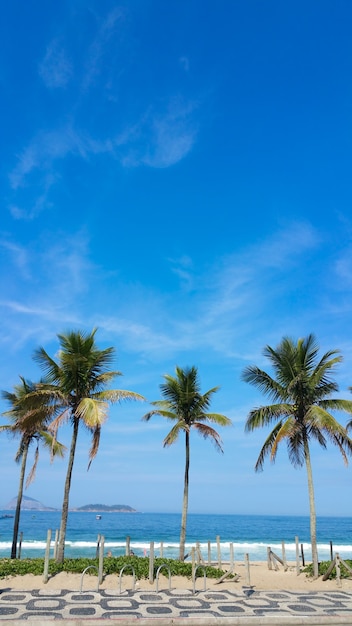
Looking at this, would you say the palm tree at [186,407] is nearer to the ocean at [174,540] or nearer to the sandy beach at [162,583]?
the sandy beach at [162,583]

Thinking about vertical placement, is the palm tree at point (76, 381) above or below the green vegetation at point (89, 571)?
above

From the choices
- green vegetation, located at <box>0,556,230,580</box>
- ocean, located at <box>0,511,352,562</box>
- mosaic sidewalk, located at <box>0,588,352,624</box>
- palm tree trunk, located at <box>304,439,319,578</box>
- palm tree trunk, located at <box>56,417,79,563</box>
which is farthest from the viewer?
ocean, located at <box>0,511,352,562</box>

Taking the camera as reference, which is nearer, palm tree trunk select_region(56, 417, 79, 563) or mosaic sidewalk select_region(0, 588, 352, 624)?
mosaic sidewalk select_region(0, 588, 352, 624)

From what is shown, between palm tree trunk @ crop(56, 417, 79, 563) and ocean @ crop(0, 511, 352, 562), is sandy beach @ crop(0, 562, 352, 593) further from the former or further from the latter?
ocean @ crop(0, 511, 352, 562)

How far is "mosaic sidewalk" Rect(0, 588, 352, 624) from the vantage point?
12.0 m

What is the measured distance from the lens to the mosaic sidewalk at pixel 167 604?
39.2 feet

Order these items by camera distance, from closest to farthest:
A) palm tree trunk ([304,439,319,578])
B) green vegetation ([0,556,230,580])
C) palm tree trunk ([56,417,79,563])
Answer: green vegetation ([0,556,230,580]) < palm tree trunk ([56,417,79,563]) < palm tree trunk ([304,439,319,578])

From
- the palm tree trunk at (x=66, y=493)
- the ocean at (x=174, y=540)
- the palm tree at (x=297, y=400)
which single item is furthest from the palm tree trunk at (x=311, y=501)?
the ocean at (x=174, y=540)

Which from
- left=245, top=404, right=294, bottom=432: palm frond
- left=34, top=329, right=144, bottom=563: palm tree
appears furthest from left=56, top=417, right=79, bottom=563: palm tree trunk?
left=245, top=404, right=294, bottom=432: palm frond

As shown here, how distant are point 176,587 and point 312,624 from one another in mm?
5826

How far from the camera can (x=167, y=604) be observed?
43.8 feet

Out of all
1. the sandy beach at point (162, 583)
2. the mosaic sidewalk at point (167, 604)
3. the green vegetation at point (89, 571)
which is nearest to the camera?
the mosaic sidewalk at point (167, 604)

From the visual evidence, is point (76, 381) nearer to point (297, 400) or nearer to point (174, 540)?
point (297, 400)

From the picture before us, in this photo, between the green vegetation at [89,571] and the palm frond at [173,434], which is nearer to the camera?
the green vegetation at [89,571]
